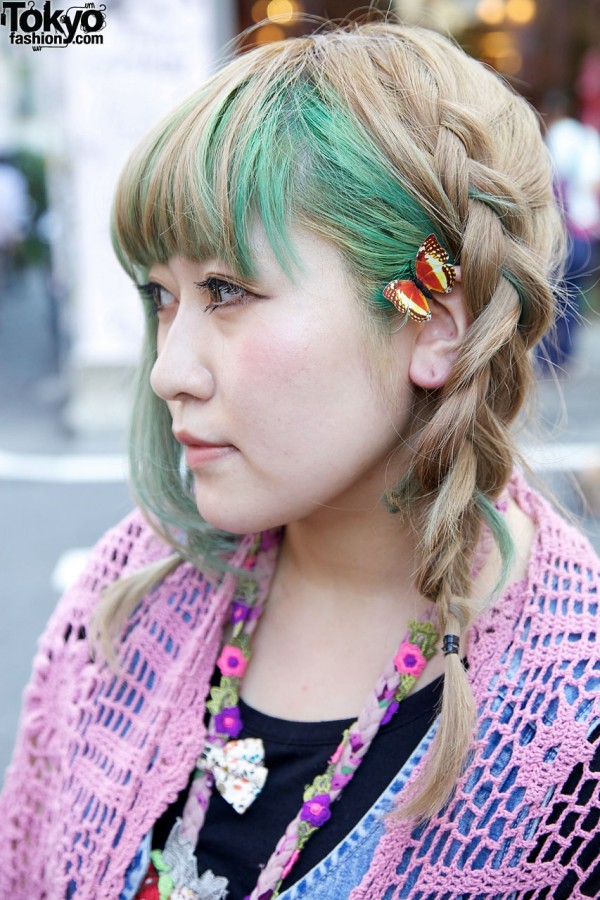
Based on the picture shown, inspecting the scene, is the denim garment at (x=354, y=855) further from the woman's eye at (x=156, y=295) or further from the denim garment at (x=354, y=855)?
the woman's eye at (x=156, y=295)

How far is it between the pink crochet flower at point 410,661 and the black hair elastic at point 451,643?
0.30 feet

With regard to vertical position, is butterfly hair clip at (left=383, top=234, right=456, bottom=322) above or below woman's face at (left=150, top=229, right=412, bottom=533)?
above

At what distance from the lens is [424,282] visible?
1.29m

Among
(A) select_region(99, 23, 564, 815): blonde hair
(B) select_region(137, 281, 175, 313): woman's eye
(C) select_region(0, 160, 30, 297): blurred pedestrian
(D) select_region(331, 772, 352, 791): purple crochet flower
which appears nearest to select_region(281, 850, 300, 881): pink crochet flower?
(D) select_region(331, 772, 352, 791): purple crochet flower

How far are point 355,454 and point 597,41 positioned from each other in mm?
9662

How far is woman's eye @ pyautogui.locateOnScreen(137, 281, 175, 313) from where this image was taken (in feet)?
4.61

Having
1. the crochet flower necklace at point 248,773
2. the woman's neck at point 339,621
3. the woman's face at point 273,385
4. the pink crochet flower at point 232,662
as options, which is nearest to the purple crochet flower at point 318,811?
the crochet flower necklace at point 248,773

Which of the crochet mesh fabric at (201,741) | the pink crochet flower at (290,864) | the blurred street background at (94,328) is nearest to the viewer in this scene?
the crochet mesh fabric at (201,741)

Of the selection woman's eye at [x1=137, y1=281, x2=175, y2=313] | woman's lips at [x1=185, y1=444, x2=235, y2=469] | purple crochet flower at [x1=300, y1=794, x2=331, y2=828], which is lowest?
purple crochet flower at [x1=300, y1=794, x2=331, y2=828]

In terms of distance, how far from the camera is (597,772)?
1.19m

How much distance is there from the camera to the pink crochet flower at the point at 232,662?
1509mm

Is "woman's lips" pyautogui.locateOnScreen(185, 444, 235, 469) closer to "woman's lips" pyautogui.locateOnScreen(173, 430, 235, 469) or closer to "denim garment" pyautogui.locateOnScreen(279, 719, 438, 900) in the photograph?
"woman's lips" pyautogui.locateOnScreen(173, 430, 235, 469)

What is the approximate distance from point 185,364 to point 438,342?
36 centimetres

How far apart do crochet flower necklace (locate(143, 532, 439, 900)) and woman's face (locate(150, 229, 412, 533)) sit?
0.28 metres
